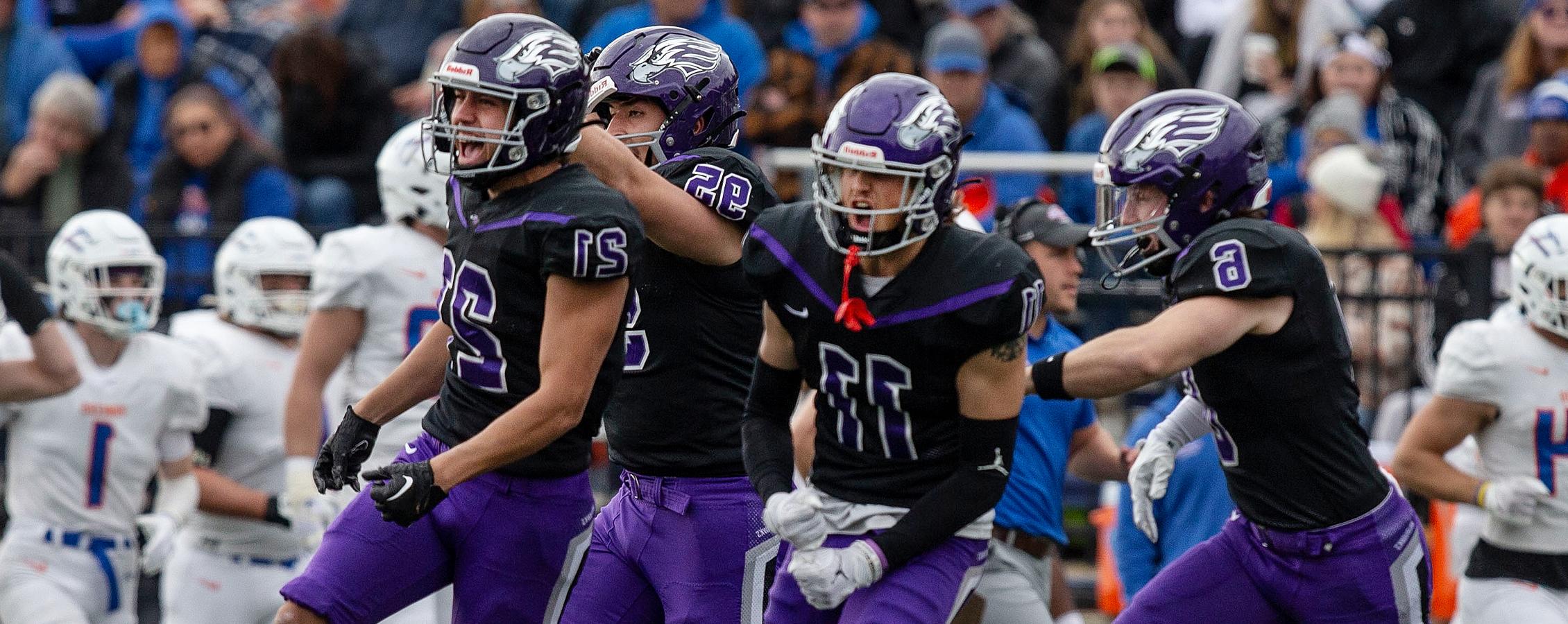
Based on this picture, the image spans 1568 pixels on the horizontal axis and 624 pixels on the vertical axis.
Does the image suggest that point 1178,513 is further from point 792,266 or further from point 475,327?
point 475,327

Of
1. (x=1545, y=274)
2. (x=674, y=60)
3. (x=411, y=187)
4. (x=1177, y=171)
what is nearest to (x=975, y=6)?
(x=411, y=187)

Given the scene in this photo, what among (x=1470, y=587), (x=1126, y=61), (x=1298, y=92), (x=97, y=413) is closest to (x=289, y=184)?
(x=97, y=413)

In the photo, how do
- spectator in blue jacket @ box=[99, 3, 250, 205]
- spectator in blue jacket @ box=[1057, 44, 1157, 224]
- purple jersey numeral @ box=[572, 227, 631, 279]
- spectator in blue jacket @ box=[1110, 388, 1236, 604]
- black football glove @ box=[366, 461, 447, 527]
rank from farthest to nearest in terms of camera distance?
spectator in blue jacket @ box=[99, 3, 250, 205]
spectator in blue jacket @ box=[1057, 44, 1157, 224]
spectator in blue jacket @ box=[1110, 388, 1236, 604]
purple jersey numeral @ box=[572, 227, 631, 279]
black football glove @ box=[366, 461, 447, 527]

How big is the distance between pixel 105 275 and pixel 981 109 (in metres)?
4.40

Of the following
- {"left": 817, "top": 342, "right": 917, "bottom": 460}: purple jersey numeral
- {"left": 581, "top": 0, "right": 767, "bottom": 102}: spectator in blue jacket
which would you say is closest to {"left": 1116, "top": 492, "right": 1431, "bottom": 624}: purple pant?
{"left": 817, "top": 342, "right": 917, "bottom": 460}: purple jersey numeral

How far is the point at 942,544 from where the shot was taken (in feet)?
15.8

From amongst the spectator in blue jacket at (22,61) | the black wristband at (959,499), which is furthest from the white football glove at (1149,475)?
the spectator in blue jacket at (22,61)

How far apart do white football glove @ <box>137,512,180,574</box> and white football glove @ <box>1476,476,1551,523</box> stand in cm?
466

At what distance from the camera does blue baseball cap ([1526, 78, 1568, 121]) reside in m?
9.61

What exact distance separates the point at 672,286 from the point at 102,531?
324cm

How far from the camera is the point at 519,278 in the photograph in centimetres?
501

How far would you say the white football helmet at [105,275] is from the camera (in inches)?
305

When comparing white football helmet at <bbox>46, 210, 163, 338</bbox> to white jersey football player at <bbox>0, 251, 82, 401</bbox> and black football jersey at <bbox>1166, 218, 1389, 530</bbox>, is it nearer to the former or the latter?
white jersey football player at <bbox>0, 251, 82, 401</bbox>

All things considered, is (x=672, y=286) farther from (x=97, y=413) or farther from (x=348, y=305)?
(x=97, y=413)
